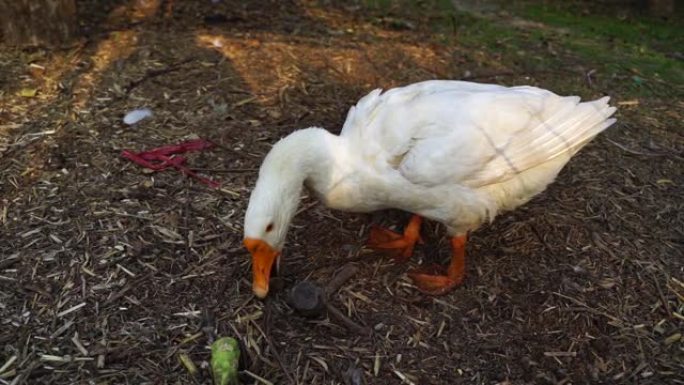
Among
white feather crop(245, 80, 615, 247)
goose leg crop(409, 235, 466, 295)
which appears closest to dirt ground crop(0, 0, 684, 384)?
goose leg crop(409, 235, 466, 295)

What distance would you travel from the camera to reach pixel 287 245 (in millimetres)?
3375

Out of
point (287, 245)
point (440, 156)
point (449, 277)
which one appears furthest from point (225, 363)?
point (440, 156)

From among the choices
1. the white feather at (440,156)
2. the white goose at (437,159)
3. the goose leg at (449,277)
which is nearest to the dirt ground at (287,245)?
the goose leg at (449,277)

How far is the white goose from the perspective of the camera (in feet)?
9.70

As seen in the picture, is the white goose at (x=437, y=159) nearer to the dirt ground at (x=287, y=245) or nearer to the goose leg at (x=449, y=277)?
the goose leg at (x=449, y=277)

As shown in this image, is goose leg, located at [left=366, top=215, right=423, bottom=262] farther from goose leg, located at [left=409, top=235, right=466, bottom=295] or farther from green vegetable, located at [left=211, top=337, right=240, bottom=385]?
green vegetable, located at [left=211, top=337, right=240, bottom=385]

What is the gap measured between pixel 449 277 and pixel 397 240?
39 centimetres

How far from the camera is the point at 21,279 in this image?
Result: 3.01m

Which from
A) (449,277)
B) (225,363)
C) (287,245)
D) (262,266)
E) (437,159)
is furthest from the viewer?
(287,245)

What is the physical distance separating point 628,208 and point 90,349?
3.13 m

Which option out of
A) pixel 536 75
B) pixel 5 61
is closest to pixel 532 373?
pixel 536 75

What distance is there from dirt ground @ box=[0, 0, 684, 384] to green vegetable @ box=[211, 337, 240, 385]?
0.11m

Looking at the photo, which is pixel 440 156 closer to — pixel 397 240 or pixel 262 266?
pixel 397 240

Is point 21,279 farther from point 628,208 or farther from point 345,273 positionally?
point 628,208
